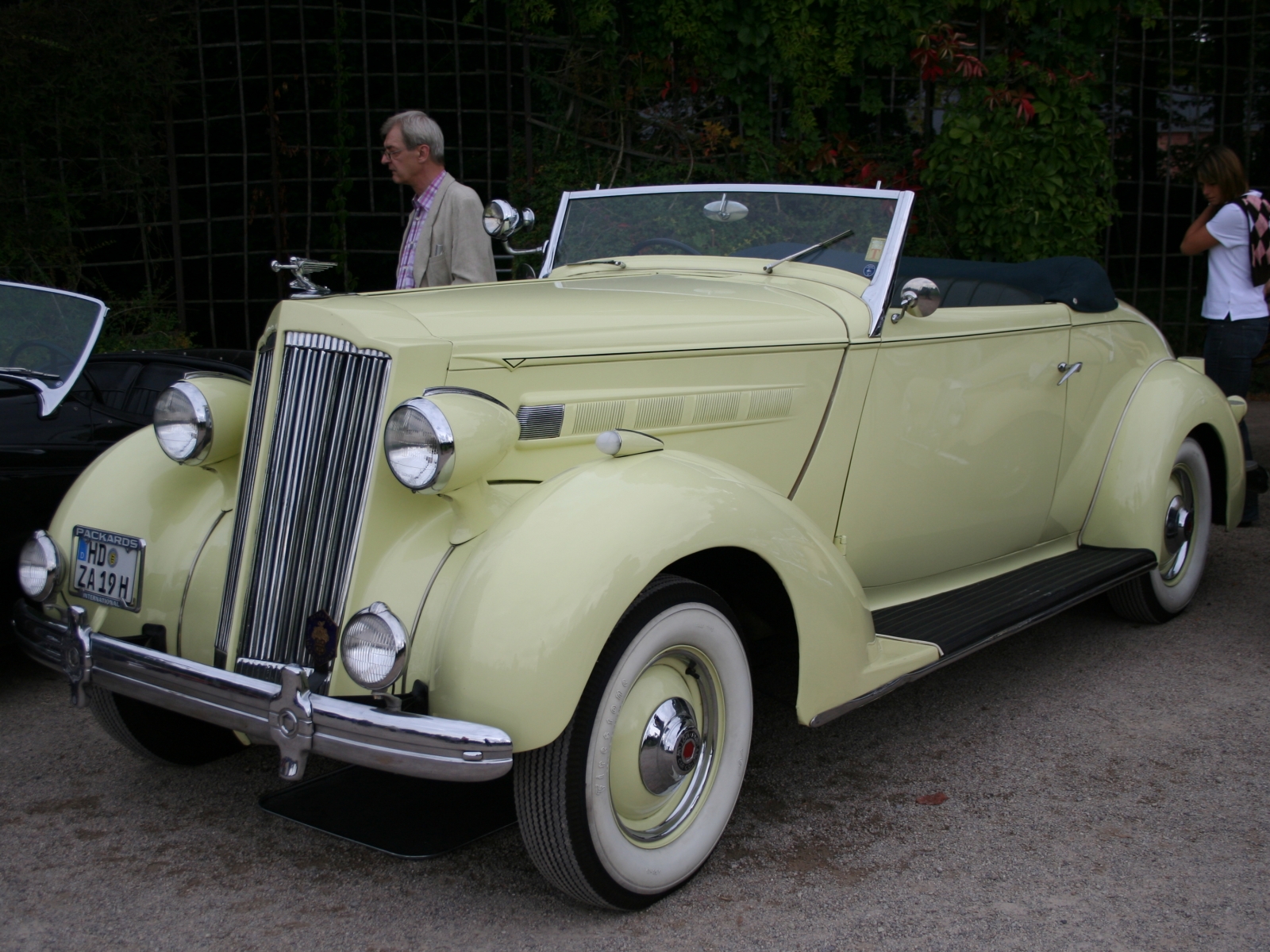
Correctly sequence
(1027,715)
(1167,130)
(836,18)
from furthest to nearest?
(1167,130) < (836,18) < (1027,715)

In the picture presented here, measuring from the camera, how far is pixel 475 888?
2439 mm

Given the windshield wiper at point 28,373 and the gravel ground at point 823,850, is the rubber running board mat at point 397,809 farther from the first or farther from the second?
the windshield wiper at point 28,373

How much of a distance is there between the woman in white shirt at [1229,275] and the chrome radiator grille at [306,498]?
13.8ft

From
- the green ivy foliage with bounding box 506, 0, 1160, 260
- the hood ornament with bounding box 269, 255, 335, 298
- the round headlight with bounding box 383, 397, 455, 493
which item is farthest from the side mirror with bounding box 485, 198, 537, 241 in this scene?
the green ivy foliage with bounding box 506, 0, 1160, 260

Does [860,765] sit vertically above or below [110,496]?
below

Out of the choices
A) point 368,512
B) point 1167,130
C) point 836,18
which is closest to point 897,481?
point 368,512

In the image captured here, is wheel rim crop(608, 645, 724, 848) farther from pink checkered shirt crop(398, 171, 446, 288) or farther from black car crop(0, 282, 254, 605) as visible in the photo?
pink checkered shirt crop(398, 171, 446, 288)

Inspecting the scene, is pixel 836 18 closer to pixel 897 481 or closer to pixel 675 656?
pixel 897 481

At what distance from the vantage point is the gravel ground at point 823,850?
2252mm

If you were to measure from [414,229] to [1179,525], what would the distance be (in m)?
3.10

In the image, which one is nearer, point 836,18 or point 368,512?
point 368,512

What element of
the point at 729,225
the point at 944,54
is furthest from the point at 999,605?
the point at 944,54

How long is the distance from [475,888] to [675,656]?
678 mm


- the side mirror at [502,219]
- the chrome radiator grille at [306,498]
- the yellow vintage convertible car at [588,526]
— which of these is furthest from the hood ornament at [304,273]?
the side mirror at [502,219]
